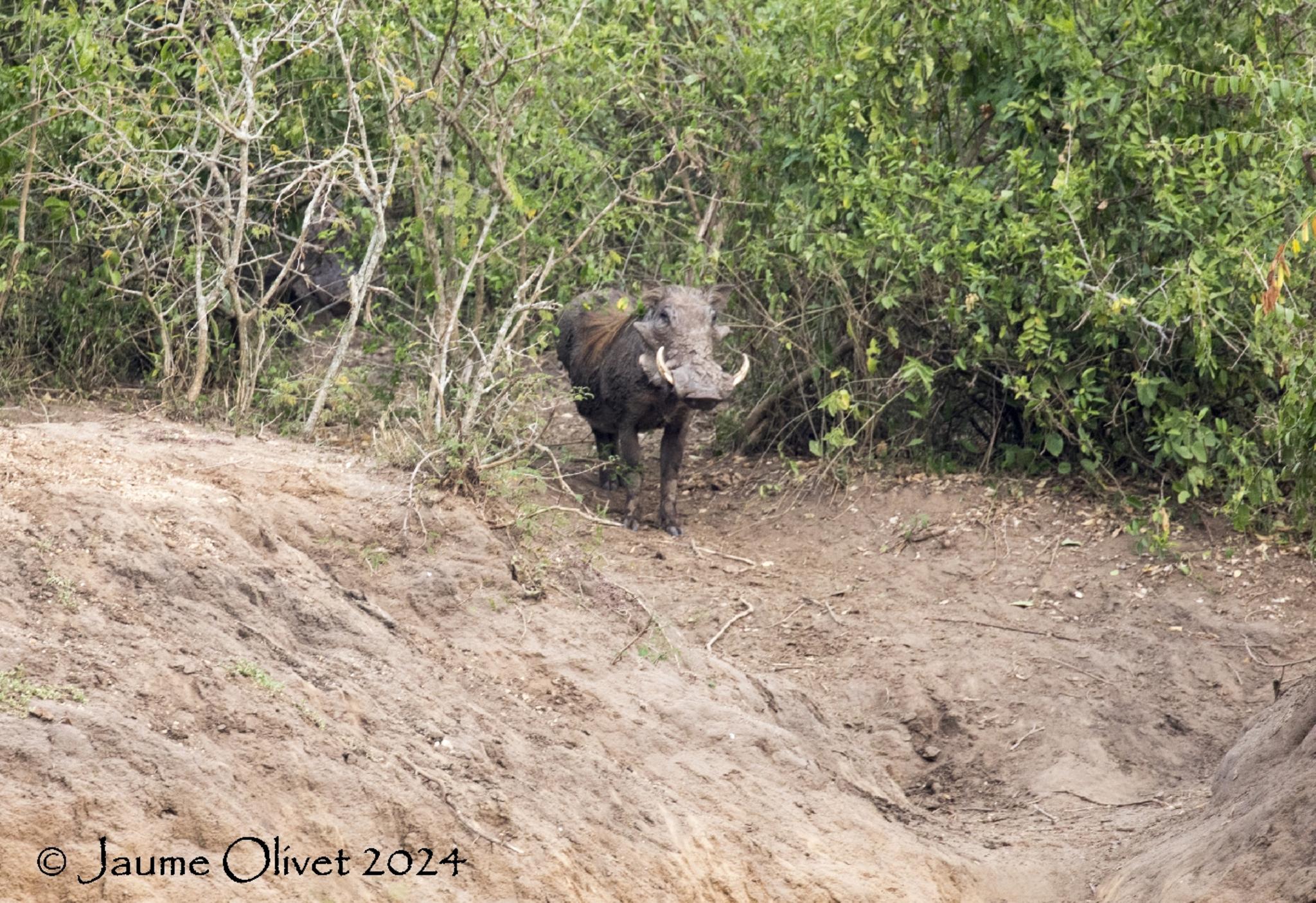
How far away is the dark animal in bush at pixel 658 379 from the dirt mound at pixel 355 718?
2.17 meters

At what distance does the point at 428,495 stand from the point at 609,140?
13.0 feet

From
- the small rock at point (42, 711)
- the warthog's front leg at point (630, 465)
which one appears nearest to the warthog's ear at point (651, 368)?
the warthog's front leg at point (630, 465)

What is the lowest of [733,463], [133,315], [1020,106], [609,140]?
[733,463]

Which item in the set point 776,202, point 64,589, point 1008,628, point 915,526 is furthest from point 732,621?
A: point 64,589

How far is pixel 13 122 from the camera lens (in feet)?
26.9

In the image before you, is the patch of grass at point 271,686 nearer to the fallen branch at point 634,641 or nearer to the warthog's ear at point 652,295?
the fallen branch at point 634,641

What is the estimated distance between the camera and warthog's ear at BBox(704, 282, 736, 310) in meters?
8.88

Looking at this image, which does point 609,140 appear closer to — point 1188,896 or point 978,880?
point 978,880

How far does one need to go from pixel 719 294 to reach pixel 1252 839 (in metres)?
4.93

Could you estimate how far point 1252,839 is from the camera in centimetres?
465

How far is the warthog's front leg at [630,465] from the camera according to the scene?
878 centimetres

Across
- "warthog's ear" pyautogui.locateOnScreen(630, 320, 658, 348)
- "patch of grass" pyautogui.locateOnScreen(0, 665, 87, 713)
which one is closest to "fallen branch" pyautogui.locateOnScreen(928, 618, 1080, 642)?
"warthog's ear" pyautogui.locateOnScreen(630, 320, 658, 348)

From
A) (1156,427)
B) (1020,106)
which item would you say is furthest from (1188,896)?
(1020,106)

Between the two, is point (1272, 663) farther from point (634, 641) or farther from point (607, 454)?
point (607, 454)
